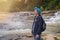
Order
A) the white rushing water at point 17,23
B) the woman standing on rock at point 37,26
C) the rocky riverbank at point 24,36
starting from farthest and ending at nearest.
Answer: the white rushing water at point 17,23
the rocky riverbank at point 24,36
the woman standing on rock at point 37,26

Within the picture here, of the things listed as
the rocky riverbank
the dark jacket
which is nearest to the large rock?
the rocky riverbank

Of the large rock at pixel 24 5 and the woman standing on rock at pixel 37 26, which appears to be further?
the large rock at pixel 24 5

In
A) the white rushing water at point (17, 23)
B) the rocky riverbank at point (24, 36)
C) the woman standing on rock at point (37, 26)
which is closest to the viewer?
the woman standing on rock at point (37, 26)

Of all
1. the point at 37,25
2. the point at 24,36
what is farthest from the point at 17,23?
the point at 37,25

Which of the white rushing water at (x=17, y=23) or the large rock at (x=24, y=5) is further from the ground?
the large rock at (x=24, y=5)

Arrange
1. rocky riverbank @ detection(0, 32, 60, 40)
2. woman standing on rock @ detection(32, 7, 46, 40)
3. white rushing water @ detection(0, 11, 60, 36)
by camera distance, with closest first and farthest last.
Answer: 1. woman standing on rock @ detection(32, 7, 46, 40)
2. rocky riverbank @ detection(0, 32, 60, 40)
3. white rushing water @ detection(0, 11, 60, 36)

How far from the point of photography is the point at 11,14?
4.89 m

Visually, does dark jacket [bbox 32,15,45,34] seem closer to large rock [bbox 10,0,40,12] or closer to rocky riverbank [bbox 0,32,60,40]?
rocky riverbank [bbox 0,32,60,40]

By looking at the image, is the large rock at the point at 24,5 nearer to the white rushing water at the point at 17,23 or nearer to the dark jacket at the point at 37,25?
the white rushing water at the point at 17,23

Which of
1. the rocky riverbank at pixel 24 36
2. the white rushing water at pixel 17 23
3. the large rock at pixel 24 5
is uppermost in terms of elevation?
the large rock at pixel 24 5

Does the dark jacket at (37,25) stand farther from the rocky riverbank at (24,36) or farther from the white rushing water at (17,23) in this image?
the white rushing water at (17,23)

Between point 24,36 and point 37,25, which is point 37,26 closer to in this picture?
point 37,25

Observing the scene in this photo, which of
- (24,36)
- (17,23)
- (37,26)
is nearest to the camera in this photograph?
(37,26)

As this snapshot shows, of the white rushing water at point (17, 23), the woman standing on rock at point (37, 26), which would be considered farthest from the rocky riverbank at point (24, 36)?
the woman standing on rock at point (37, 26)
